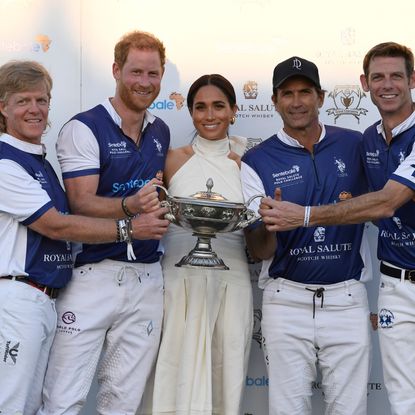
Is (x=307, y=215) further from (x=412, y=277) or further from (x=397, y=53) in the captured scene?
(x=397, y=53)

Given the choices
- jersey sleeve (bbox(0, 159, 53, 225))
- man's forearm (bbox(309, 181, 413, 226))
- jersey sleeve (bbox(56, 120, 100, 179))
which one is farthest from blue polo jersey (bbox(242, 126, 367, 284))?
jersey sleeve (bbox(0, 159, 53, 225))

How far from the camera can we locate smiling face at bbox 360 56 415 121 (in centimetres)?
365

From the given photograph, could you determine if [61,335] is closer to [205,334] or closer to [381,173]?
[205,334]

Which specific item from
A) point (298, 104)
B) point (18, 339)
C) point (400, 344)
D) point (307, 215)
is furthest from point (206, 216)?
point (400, 344)

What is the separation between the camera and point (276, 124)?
4.54 metres

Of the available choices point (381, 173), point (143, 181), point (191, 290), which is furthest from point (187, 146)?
point (381, 173)

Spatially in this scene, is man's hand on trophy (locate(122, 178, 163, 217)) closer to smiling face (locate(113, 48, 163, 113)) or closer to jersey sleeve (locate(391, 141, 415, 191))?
smiling face (locate(113, 48, 163, 113))

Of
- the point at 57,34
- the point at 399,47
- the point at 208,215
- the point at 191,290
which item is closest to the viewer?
the point at 208,215

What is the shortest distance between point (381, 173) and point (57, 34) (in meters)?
1.99

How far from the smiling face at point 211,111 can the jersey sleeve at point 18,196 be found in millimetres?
1014

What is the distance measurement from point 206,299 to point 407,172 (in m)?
1.14

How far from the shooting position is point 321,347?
3797mm

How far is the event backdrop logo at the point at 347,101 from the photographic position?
14.7 feet

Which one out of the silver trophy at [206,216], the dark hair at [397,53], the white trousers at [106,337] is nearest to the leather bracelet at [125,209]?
the silver trophy at [206,216]
